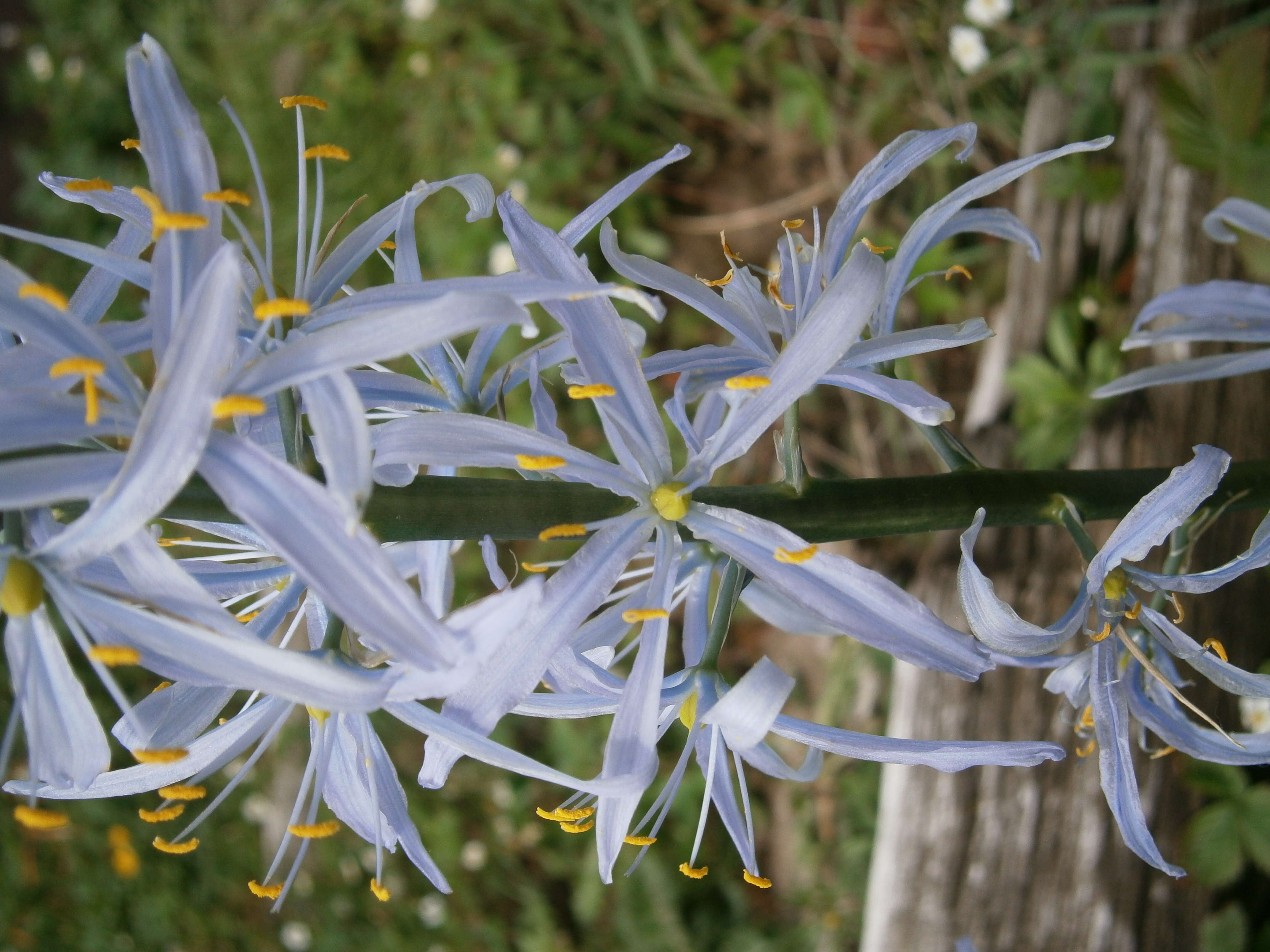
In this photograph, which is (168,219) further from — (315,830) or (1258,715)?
(1258,715)

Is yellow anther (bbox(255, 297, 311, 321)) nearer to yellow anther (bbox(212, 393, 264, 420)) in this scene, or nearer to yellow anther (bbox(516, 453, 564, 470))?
yellow anther (bbox(212, 393, 264, 420))

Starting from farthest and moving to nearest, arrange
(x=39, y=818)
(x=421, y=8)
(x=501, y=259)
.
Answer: (x=421, y=8) < (x=501, y=259) < (x=39, y=818)

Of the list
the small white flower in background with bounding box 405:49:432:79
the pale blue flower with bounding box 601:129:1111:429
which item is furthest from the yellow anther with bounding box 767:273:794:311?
the small white flower in background with bounding box 405:49:432:79

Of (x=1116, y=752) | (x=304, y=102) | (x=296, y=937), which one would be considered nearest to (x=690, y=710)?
(x=1116, y=752)

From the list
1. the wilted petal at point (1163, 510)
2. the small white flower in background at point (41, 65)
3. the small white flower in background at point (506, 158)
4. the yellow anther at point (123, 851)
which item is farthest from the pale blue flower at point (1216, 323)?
the small white flower in background at point (41, 65)

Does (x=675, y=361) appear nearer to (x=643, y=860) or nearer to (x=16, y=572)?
(x=16, y=572)

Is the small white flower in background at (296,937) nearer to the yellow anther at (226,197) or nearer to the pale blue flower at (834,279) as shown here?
the pale blue flower at (834,279)
